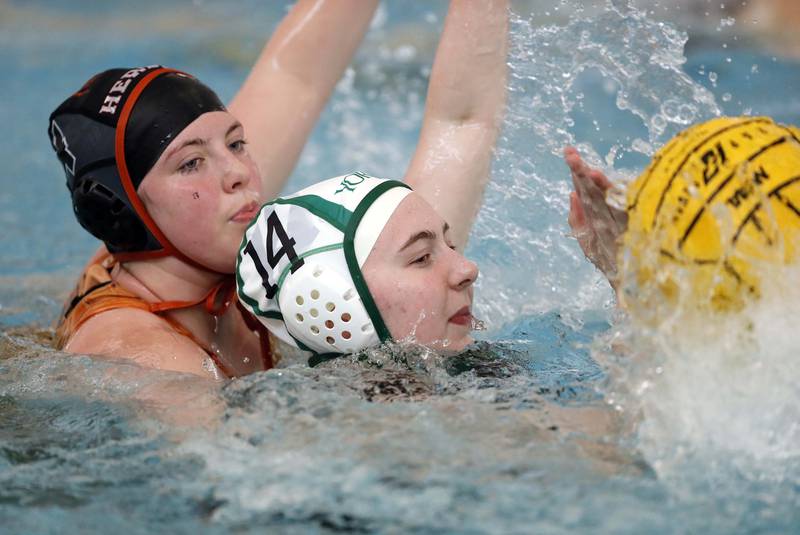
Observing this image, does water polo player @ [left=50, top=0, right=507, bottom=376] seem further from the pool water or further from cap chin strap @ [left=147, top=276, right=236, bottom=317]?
the pool water

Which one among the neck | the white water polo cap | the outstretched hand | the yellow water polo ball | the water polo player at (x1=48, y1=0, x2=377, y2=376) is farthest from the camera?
the neck

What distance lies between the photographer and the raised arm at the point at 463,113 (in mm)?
2732

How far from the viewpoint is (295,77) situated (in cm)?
318

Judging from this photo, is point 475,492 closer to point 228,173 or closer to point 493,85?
point 228,173

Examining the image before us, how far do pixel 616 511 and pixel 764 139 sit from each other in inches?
26.3

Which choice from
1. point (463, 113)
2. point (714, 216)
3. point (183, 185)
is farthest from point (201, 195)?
point (714, 216)

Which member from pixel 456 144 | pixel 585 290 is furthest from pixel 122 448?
pixel 585 290

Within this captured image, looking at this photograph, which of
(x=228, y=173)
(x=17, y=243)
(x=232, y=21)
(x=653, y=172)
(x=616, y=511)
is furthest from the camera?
(x=232, y=21)

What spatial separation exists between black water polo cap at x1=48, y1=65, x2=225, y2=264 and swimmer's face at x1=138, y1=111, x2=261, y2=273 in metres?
0.03

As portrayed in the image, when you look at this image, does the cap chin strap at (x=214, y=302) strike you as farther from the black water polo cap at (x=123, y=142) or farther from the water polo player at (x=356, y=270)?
the water polo player at (x=356, y=270)

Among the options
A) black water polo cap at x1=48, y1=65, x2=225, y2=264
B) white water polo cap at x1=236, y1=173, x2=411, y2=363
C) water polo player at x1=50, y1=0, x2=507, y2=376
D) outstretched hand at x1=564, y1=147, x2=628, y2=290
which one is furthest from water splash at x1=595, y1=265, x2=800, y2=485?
black water polo cap at x1=48, y1=65, x2=225, y2=264

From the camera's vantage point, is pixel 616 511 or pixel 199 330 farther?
pixel 199 330

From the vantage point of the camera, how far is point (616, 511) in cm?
162

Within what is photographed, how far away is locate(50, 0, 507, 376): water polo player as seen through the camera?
2471mm
